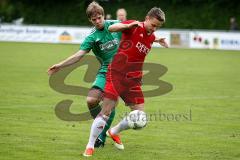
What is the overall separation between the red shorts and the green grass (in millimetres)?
826

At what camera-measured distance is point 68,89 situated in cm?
1781

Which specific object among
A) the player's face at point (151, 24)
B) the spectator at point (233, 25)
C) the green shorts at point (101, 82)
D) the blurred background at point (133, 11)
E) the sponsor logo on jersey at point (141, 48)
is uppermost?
the player's face at point (151, 24)

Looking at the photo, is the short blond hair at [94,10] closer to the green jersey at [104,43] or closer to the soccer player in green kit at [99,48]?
the soccer player in green kit at [99,48]

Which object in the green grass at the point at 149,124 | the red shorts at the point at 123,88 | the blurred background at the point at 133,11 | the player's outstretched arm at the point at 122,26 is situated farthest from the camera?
the blurred background at the point at 133,11

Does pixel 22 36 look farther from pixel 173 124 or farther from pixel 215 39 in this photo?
pixel 173 124

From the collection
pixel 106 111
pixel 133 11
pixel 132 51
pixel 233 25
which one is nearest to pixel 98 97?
pixel 106 111

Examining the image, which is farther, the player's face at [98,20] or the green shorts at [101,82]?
the green shorts at [101,82]

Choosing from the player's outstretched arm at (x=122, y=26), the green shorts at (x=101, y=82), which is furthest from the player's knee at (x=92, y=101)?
the player's outstretched arm at (x=122, y=26)

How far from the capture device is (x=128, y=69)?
9.49 metres

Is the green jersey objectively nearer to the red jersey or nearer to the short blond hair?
the red jersey

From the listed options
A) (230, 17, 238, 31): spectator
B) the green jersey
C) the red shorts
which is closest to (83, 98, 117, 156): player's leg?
the red shorts

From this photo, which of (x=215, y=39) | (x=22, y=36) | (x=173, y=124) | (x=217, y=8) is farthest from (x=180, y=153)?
(x=217, y=8)

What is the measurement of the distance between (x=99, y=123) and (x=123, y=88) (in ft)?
2.23

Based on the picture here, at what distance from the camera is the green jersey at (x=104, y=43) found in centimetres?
960
